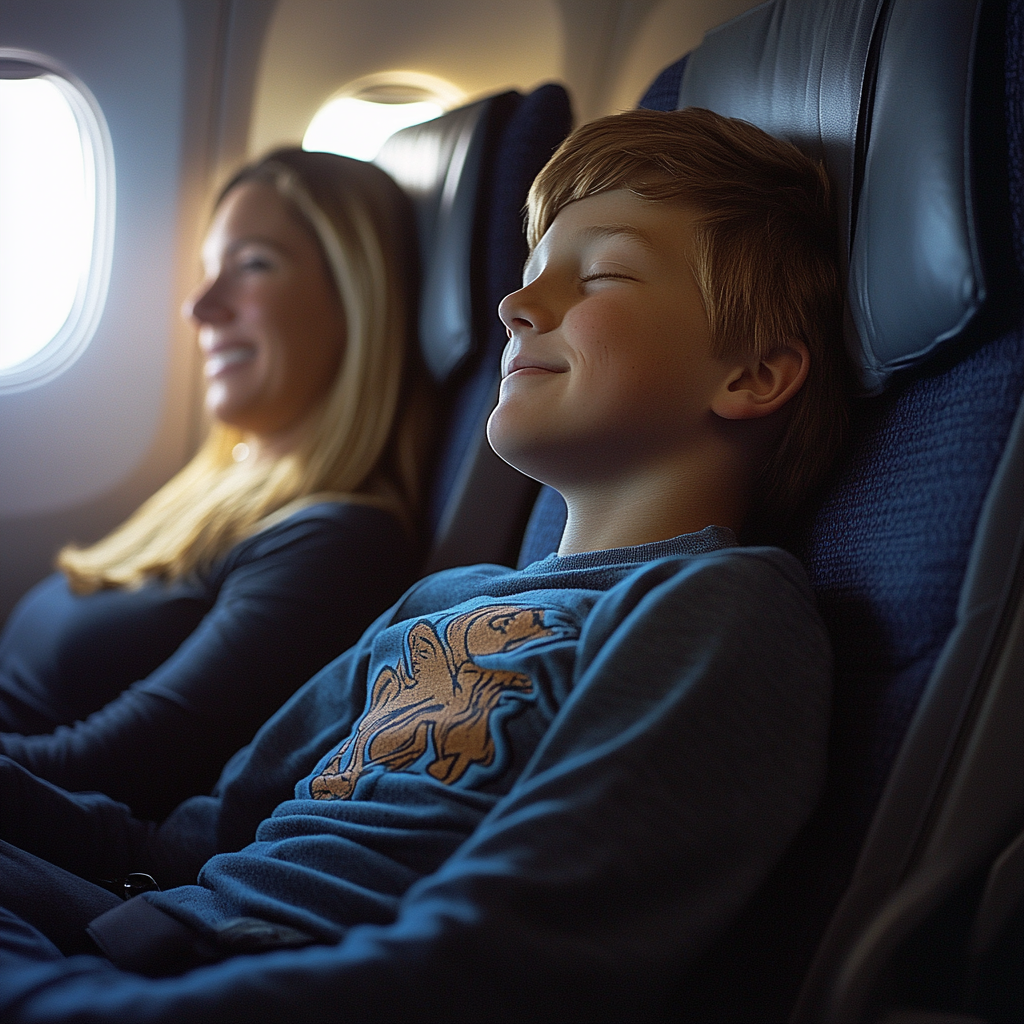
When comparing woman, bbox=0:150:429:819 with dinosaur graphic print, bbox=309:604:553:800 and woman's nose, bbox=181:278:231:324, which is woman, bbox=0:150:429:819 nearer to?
woman's nose, bbox=181:278:231:324

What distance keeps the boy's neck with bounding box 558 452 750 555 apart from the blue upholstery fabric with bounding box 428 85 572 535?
60 centimetres

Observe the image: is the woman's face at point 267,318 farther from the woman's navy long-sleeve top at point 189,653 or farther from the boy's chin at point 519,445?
the boy's chin at point 519,445

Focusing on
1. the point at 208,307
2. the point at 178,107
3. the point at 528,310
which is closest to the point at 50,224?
the point at 178,107

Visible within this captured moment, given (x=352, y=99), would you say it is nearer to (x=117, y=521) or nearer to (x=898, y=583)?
(x=117, y=521)

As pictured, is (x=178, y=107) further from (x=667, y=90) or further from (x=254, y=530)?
(x=667, y=90)

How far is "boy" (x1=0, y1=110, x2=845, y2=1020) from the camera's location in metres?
0.61

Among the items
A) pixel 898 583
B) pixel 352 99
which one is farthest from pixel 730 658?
pixel 352 99

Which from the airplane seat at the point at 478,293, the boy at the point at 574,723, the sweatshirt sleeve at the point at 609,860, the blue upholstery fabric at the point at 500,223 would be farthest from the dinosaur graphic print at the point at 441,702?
the blue upholstery fabric at the point at 500,223

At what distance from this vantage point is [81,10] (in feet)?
6.39

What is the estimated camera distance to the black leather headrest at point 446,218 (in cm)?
158

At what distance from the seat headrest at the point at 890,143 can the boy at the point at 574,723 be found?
0.25 feet

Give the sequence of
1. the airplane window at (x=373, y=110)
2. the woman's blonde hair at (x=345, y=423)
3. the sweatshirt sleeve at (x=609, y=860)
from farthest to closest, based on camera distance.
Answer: the airplane window at (x=373, y=110)
the woman's blonde hair at (x=345, y=423)
the sweatshirt sleeve at (x=609, y=860)

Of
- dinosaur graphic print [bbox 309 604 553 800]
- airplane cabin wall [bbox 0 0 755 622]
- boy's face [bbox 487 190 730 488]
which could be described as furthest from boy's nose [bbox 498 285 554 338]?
airplane cabin wall [bbox 0 0 755 622]

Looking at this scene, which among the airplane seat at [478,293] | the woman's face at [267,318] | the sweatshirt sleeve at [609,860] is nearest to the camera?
the sweatshirt sleeve at [609,860]
